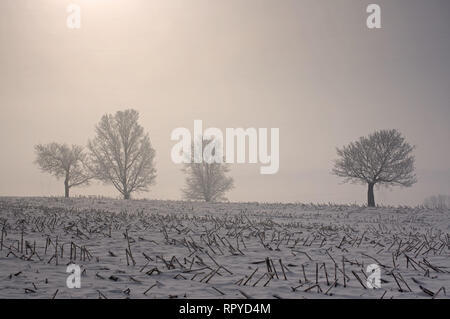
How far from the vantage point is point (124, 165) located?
3947 cm

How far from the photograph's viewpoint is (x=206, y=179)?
5116 centimetres

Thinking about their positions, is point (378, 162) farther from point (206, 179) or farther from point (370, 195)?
point (206, 179)

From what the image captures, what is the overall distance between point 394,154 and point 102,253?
111ft

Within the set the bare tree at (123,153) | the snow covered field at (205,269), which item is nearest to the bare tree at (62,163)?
the bare tree at (123,153)

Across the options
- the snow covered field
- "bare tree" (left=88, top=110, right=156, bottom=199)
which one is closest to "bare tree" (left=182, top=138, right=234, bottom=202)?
"bare tree" (left=88, top=110, right=156, bottom=199)

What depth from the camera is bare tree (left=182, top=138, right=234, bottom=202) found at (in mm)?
50594

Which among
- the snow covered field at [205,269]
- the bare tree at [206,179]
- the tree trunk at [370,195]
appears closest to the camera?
the snow covered field at [205,269]

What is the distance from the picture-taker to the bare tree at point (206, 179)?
50.6 m

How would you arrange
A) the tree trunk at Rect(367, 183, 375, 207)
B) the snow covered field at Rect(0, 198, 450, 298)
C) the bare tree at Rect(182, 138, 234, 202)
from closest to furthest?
the snow covered field at Rect(0, 198, 450, 298)
the tree trunk at Rect(367, 183, 375, 207)
the bare tree at Rect(182, 138, 234, 202)

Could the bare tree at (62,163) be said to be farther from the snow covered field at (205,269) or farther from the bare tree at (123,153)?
the snow covered field at (205,269)

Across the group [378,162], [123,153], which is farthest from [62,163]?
[378,162]

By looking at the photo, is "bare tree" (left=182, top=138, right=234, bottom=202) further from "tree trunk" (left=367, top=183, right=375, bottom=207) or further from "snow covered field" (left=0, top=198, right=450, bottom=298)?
"snow covered field" (left=0, top=198, right=450, bottom=298)

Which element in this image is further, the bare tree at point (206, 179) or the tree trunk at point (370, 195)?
the bare tree at point (206, 179)
